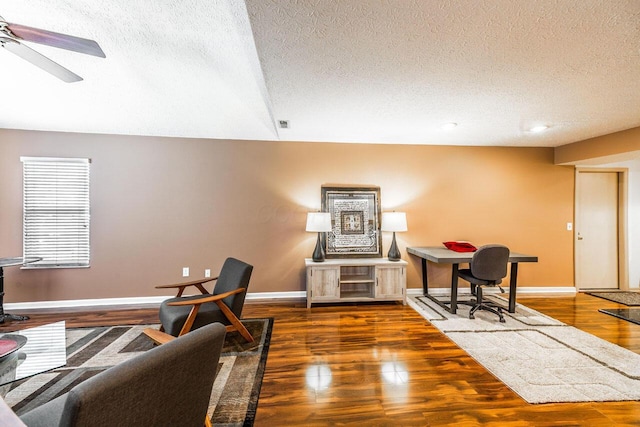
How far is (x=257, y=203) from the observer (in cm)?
401

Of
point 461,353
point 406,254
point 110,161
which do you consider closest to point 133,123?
point 110,161

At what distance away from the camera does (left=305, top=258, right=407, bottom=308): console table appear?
365 cm

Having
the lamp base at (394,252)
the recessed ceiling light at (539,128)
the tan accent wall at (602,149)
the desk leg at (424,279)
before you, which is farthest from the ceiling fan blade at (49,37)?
the tan accent wall at (602,149)

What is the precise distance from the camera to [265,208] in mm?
4020

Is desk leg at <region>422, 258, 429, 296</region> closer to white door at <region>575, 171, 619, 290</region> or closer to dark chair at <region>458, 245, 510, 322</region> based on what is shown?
dark chair at <region>458, 245, 510, 322</region>

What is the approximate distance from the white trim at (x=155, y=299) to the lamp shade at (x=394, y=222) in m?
1.09

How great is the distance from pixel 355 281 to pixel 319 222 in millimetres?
946

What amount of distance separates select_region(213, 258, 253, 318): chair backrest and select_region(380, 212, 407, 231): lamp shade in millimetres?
2001

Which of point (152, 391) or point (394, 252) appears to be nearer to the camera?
point (152, 391)

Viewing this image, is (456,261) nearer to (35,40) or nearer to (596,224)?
(596,224)

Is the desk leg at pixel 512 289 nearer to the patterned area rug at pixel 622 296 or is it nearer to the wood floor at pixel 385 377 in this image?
the wood floor at pixel 385 377

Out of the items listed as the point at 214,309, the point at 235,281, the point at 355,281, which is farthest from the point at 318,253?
the point at 214,309

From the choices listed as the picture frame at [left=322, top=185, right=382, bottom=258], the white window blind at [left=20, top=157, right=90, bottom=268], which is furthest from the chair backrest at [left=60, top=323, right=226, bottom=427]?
the white window blind at [left=20, top=157, right=90, bottom=268]

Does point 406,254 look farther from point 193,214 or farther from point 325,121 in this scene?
point 193,214
